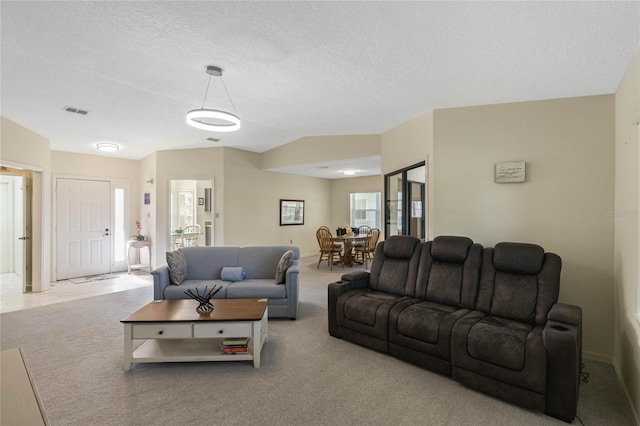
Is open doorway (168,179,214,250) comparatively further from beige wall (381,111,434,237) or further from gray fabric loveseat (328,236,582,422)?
gray fabric loveseat (328,236,582,422)

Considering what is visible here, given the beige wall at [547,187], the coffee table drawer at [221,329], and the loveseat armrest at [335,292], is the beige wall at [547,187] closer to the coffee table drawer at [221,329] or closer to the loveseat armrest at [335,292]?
the loveseat armrest at [335,292]

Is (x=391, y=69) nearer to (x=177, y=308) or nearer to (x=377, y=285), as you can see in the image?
(x=377, y=285)

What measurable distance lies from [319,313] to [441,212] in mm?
2013

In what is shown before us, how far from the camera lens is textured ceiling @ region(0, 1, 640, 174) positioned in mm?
1979

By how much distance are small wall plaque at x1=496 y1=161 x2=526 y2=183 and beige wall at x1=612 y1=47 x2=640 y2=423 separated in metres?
0.71

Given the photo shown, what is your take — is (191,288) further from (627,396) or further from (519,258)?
(627,396)

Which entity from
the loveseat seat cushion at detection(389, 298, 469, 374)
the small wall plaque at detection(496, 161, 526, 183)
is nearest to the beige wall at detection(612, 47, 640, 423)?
the small wall plaque at detection(496, 161, 526, 183)

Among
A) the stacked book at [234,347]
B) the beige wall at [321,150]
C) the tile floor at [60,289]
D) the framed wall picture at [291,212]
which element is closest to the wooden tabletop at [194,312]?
the stacked book at [234,347]

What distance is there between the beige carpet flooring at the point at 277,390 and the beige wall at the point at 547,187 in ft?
2.57

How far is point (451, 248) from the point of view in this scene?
3.16 metres

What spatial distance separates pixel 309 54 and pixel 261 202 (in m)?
5.14

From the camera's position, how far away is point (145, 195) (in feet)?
23.2

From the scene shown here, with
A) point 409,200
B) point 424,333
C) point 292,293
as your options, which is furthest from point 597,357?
point 292,293

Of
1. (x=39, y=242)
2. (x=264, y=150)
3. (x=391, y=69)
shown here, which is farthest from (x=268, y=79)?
(x=39, y=242)
